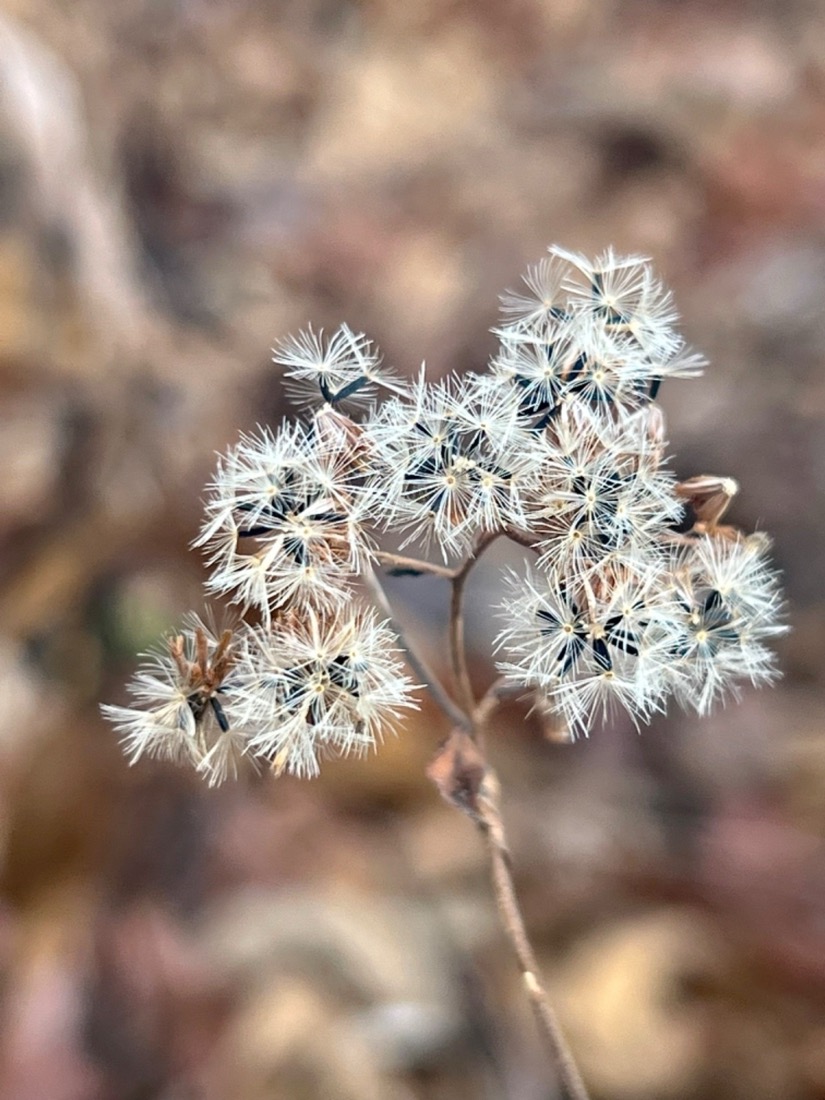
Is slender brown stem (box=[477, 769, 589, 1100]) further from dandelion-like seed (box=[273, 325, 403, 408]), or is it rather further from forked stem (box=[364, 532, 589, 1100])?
dandelion-like seed (box=[273, 325, 403, 408])

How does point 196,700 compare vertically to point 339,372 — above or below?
below

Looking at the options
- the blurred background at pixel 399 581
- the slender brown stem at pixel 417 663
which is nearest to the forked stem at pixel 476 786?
the slender brown stem at pixel 417 663

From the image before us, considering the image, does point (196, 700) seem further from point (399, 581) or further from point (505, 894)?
point (399, 581)

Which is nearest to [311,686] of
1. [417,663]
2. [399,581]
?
[417,663]

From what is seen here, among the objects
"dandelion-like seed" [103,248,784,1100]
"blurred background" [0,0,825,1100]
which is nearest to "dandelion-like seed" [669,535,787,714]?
"dandelion-like seed" [103,248,784,1100]

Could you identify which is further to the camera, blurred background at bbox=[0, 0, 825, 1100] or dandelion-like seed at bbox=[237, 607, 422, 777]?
blurred background at bbox=[0, 0, 825, 1100]

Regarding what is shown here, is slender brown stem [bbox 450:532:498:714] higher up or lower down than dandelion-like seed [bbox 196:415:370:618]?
lower down
